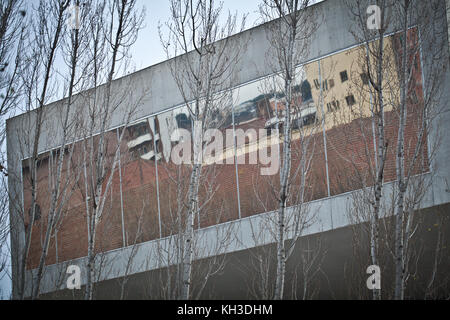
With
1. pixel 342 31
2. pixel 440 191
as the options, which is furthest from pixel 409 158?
pixel 342 31

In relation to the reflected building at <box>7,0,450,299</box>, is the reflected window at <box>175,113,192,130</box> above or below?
above

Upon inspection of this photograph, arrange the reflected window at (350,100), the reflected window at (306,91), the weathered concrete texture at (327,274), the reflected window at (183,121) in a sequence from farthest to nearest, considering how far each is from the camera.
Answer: the reflected window at (183,121)
the reflected window at (306,91)
the weathered concrete texture at (327,274)
the reflected window at (350,100)

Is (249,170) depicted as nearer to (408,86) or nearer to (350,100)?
(350,100)

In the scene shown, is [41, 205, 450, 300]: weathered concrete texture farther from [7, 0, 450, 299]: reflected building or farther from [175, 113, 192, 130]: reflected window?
[175, 113, 192, 130]: reflected window

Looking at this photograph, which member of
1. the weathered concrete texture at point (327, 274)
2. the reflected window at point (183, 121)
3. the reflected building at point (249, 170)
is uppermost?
the reflected window at point (183, 121)

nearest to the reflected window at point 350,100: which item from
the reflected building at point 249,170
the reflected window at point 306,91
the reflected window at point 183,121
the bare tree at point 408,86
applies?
the reflected building at point 249,170

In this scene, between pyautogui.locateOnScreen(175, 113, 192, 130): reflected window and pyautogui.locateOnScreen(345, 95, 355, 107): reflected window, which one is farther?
pyautogui.locateOnScreen(175, 113, 192, 130): reflected window

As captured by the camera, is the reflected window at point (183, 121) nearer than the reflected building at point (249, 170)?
No

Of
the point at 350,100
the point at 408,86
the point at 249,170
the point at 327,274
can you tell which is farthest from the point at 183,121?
the point at 408,86

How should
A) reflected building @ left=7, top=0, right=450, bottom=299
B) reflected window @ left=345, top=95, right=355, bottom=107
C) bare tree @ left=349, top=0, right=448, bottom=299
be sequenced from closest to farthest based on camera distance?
bare tree @ left=349, top=0, right=448, bottom=299, reflected building @ left=7, top=0, right=450, bottom=299, reflected window @ left=345, top=95, right=355, bottom=107

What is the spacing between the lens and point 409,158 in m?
12.9

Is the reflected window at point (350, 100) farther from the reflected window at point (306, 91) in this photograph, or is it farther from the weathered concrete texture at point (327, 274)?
the weathered concrete texture at point (327, 274)

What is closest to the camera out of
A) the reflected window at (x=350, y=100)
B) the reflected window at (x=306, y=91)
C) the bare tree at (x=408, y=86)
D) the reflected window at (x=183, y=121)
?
the bare tree at (x=408, y=86)

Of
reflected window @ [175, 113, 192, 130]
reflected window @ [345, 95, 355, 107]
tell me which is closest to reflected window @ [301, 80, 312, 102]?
reflected window @ [345, 95, 355, 107]
